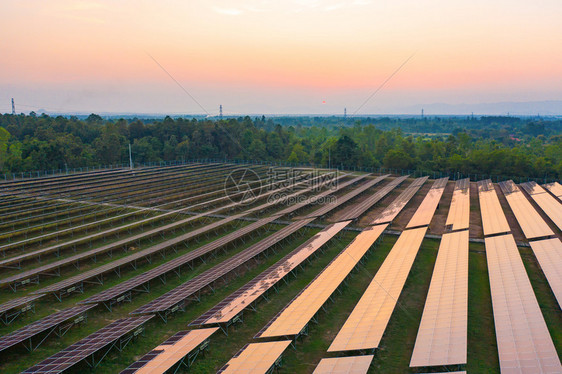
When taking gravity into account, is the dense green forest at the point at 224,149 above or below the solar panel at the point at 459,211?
above

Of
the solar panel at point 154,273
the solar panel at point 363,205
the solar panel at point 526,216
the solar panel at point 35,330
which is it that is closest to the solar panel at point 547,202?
the solar panel at point 526,216

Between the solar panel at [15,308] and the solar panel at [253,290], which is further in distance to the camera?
the solar panel at [15,308]

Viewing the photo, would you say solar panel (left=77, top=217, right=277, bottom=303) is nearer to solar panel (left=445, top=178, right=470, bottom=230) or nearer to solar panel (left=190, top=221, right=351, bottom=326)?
solar panel (left=190, top=221, right=351, bottom=326)

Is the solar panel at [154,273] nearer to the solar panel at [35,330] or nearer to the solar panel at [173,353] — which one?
the solar panel at [35,330]

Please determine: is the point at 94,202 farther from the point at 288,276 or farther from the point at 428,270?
the point at 428,270

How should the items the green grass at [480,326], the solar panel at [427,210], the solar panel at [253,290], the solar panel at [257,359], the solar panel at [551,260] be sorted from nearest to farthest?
the solar panel at [257,359] < the green grass at [480,326] < the solar panel at [253,290] < the solar panel at [551,260] < the solar panel at [427,210]

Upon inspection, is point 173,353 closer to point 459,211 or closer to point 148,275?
point 148,275

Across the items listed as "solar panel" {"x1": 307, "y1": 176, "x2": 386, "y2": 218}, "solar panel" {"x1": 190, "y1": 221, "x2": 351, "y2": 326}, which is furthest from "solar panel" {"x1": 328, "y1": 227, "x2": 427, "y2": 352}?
"solar panel" {"x1": 307, "y1": 176, "x2": 386, "y2": 218}
